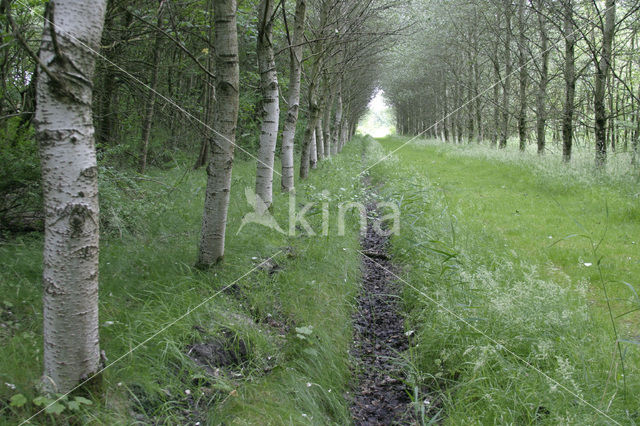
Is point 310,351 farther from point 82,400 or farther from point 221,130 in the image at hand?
point 221,130

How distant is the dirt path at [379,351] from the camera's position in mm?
3201

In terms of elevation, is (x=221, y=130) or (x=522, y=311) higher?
(x=221, y=130)

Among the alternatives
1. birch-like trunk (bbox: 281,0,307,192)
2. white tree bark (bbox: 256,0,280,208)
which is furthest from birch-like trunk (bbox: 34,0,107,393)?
birch-like trunk (bbox: 281,0,307,192)

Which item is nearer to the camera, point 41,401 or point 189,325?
point 41,401

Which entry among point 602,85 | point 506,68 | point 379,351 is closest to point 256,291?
point 379,351

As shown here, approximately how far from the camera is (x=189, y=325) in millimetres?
3375

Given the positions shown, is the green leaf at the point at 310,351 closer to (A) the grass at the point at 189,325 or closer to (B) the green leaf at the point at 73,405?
(A) the grass at the point at 189,325

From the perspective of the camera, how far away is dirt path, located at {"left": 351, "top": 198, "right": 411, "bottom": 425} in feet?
10.5

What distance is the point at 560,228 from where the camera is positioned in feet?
22.4

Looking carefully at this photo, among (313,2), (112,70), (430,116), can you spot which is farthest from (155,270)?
(430,116)

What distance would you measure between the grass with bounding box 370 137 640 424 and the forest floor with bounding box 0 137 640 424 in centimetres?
2

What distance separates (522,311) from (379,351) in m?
1.37

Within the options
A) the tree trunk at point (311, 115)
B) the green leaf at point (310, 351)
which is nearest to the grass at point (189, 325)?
the green leaf at point (310, 351)

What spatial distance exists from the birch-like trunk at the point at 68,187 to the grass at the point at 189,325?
36cm
